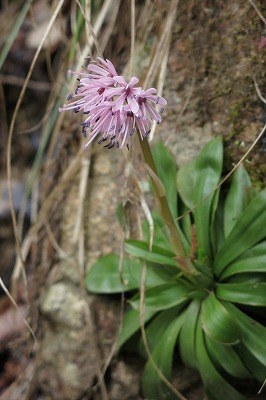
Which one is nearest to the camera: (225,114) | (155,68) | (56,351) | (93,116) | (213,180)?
(93,116)

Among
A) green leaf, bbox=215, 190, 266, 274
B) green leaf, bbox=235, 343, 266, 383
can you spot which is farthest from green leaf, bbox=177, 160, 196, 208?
green leaf, bbox=235, 343, 266, 383

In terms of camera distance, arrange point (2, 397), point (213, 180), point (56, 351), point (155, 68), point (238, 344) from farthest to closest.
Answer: point (2, 397) → point (56, 351) → point (155, 68) → point (213, 180) → point (238, 344)

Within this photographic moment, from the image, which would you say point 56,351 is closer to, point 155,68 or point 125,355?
point 125,355

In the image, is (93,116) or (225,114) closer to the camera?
(93,116)

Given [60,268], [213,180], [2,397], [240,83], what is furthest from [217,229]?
[2,397]

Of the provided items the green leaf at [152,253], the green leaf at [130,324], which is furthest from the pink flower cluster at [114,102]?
the green leaf at [130,324]

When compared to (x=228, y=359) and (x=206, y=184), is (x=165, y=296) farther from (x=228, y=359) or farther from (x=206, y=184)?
(x=206, y=184)

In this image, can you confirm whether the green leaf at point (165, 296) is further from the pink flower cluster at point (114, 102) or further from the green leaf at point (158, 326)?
the pink flower cluster at point (114, 102)

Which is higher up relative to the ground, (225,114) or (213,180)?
(225,114)
